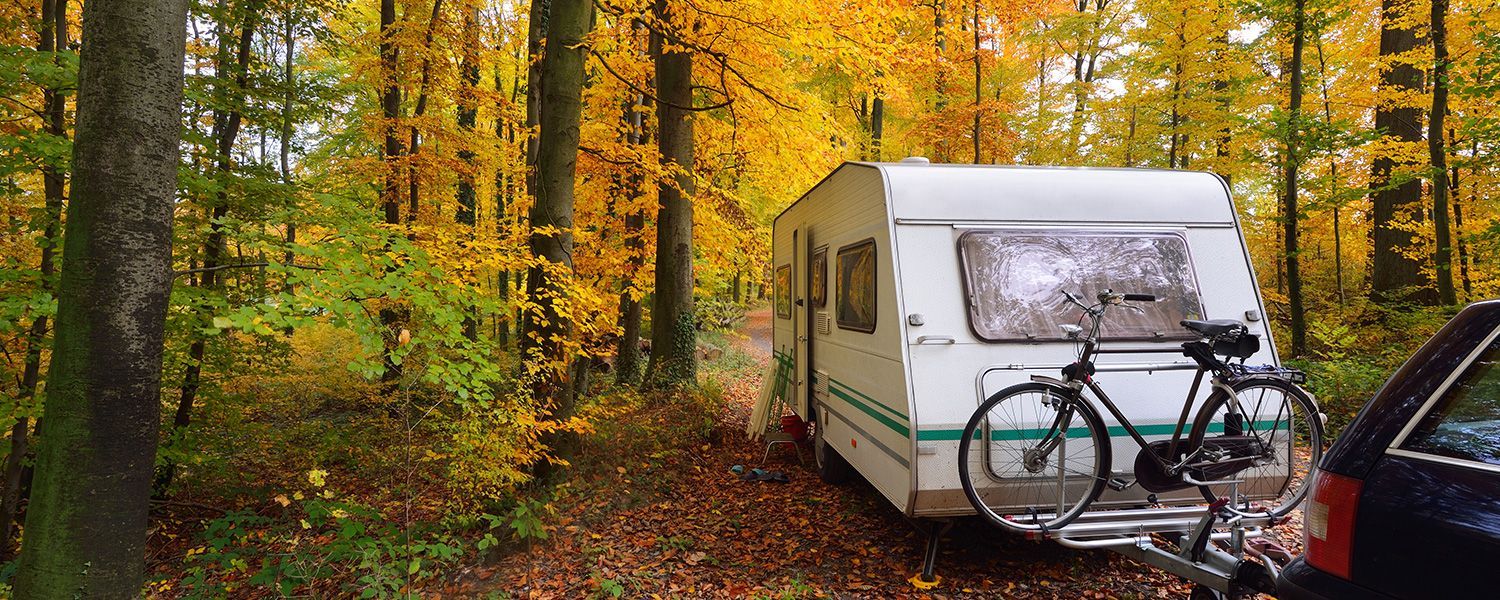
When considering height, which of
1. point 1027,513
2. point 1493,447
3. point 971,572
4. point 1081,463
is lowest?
point 971,572

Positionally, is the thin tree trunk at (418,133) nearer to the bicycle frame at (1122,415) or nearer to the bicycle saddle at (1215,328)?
the bicycle frame at (1122,415)

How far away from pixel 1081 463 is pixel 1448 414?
2.03m

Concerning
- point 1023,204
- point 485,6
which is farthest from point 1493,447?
point 485,6

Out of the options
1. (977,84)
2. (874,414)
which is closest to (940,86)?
(977,84)

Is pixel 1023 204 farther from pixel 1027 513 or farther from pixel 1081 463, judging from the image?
pixel 1027 513

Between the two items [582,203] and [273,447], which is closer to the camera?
[273,447]

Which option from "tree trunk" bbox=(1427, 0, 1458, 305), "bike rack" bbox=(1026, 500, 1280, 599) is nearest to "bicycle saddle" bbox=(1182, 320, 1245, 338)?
"bike rack" bbox=(1026, 500, 1280, 599)

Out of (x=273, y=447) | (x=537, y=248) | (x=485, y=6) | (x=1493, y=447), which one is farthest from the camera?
(x=485, y=6)

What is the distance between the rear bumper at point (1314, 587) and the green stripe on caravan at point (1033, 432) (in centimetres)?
162

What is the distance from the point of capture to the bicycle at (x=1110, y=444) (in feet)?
11.5

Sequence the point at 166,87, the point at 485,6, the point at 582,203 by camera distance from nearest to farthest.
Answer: the point at 166,87, the point at 582,203, the point at 485,6

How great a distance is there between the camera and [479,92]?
11273 millimetres

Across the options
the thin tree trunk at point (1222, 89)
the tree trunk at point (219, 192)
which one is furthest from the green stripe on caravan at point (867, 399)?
the thin tree trunk at point (1222, 89)

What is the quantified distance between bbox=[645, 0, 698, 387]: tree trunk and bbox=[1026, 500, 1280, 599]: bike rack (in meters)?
6.33
